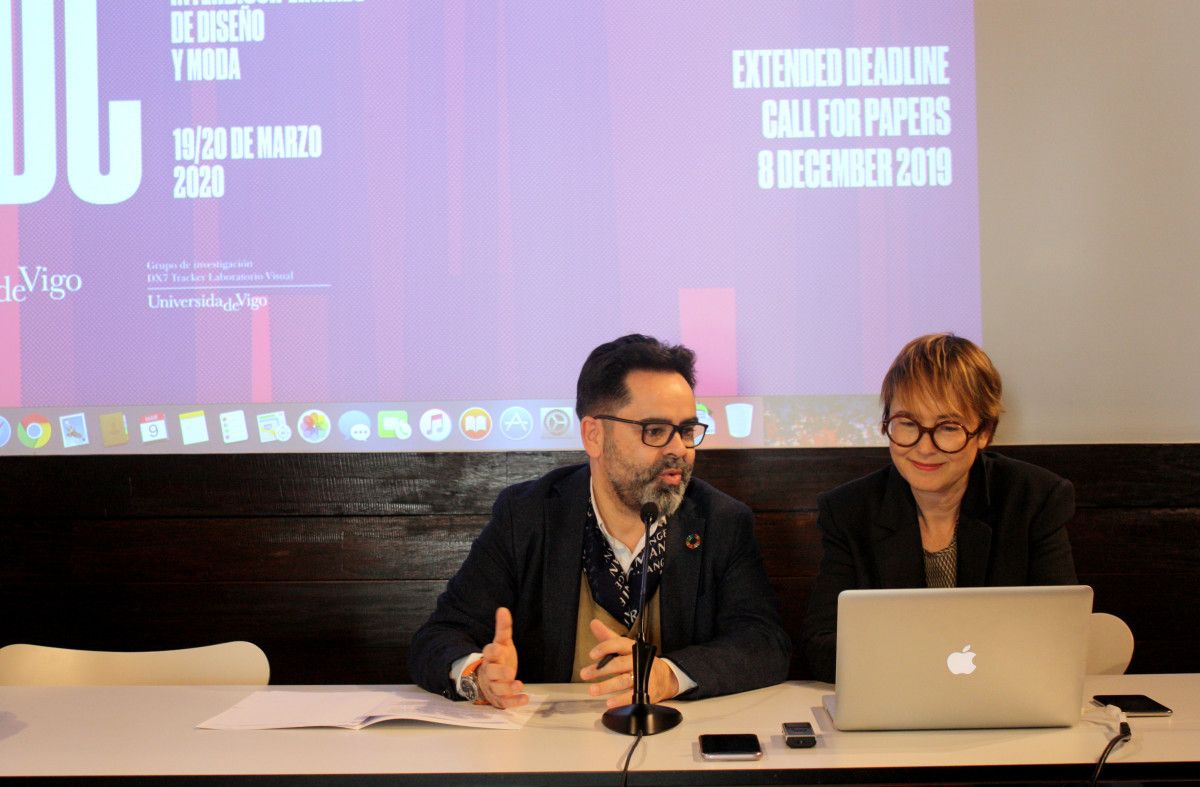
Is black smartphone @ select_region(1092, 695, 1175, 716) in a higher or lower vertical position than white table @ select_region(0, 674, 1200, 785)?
lower

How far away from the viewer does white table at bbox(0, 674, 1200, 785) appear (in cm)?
146

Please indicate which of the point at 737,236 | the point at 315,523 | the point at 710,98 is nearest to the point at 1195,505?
the point at 737,236

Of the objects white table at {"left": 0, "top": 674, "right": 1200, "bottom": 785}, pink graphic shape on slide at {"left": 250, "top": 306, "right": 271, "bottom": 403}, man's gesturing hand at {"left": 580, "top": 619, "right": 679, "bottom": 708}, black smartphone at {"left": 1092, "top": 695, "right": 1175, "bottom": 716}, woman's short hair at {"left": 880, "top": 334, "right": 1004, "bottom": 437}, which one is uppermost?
pink graphic shape on slide at {"left": 250, "top": 306, "right": 271, "bottom": 403}

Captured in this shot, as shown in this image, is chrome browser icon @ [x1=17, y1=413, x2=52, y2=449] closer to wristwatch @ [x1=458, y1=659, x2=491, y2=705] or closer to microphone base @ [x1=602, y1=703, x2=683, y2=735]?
wristwatch @ [x1=458, y1=659, x2=491, y2=705]

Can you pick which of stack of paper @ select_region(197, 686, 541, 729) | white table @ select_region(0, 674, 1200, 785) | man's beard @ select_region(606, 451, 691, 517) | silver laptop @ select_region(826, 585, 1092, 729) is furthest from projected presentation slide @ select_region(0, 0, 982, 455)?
silver laptop @ select_region(826, 585, 1092, 729)

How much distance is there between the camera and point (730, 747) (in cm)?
154

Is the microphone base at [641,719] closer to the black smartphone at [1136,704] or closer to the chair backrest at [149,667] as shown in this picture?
the black smartphone at [1136,704]

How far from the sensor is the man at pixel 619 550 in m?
2.17

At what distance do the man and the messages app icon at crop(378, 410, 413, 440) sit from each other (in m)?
0.85

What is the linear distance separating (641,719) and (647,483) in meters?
0.60

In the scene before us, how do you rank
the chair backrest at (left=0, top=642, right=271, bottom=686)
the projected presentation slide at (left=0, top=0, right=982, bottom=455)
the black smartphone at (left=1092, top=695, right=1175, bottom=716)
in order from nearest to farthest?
1. the black smartphone at (left=1092, top=695, right=1175, bottom=716)
2. the chair backrest at (left=0, top=642, right=271, bottom=686)
3. the projected presentation slide at (left=0, top=0, right=982, bottom=455)

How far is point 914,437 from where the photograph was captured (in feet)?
7.18

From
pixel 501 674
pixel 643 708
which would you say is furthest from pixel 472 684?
pixel 643 708

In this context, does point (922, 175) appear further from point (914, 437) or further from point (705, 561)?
point (705, 561)
